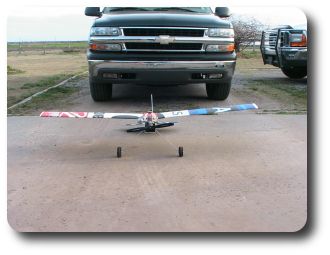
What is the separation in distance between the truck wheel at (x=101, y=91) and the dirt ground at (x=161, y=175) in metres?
1.05

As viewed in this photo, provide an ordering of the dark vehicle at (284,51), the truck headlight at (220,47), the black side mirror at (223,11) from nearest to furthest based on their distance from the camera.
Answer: the black side mirror at (223,11)
the truck headlight at (220,47)
the dark vehicle at (284,51)

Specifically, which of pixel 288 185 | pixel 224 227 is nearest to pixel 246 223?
pixel 224 227

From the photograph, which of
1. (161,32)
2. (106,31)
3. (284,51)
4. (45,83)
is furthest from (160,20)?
(45,83)

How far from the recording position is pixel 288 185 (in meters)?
3.45

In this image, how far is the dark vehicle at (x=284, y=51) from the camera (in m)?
8.30

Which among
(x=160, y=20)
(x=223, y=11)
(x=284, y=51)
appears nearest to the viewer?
(x=223, y=11)

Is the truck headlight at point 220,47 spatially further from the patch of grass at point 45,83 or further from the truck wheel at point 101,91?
the patch of grass at point 45,83

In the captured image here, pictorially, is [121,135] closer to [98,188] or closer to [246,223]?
[98,188]

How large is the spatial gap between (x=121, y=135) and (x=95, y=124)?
57cm

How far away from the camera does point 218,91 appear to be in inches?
270

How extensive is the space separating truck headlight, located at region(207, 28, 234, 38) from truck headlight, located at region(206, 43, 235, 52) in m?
0.12

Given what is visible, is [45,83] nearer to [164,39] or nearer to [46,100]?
[46,100]

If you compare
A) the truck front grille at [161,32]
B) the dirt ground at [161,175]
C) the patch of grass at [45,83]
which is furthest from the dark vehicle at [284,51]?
the patch of grass at [45,83]

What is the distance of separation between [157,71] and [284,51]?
13.2 feet
